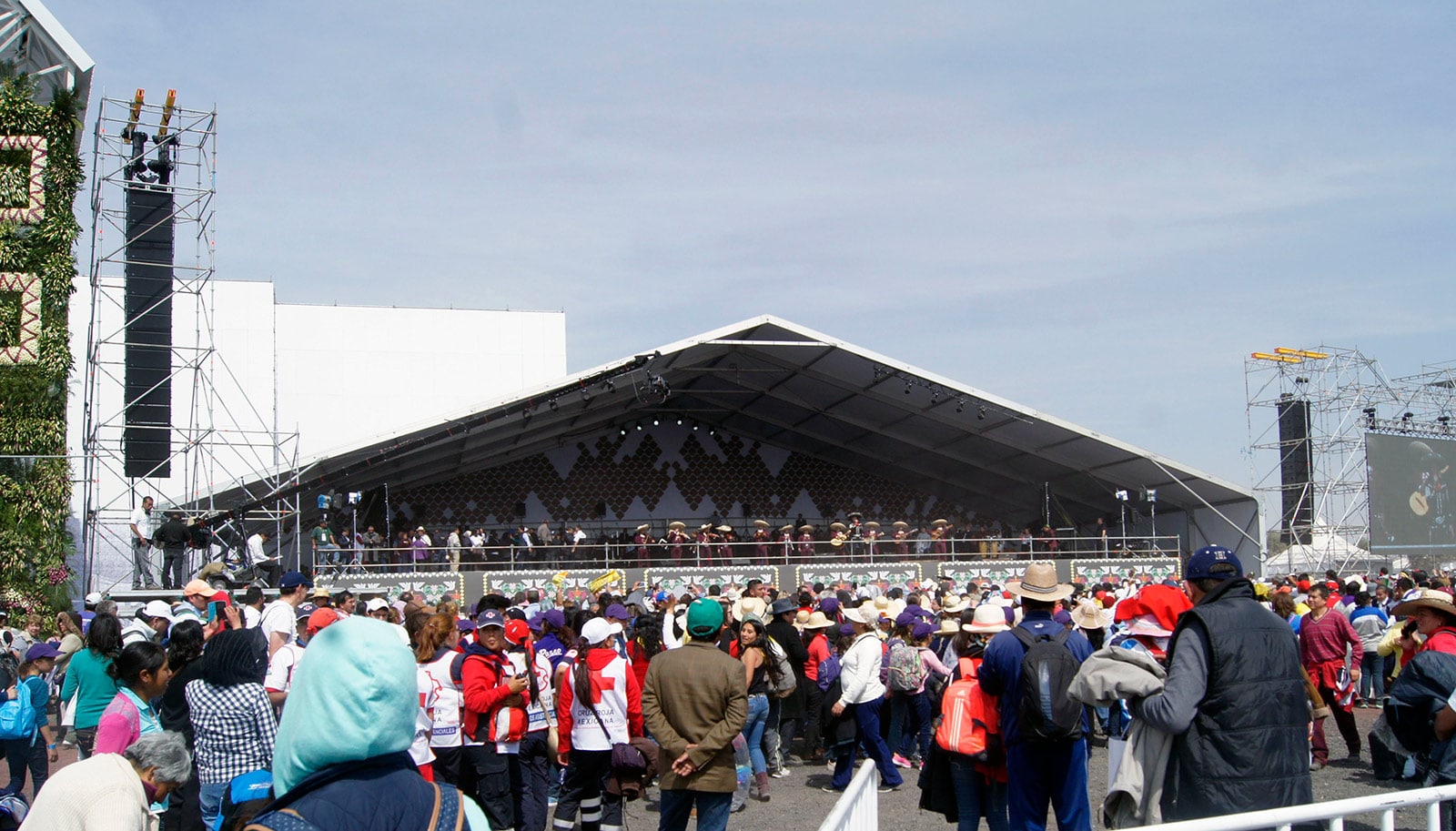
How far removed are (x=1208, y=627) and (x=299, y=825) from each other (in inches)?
107

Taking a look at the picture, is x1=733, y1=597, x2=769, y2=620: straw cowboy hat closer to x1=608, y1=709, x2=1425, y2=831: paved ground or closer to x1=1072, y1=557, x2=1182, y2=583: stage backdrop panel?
x1=608, y1=709, x2=1425, y2=831: paved ground

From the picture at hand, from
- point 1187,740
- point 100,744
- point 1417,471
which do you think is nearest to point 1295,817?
point 1187,740

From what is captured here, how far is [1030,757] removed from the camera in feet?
15.6

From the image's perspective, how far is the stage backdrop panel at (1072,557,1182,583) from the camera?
2144 cm

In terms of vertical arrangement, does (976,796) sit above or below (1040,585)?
below

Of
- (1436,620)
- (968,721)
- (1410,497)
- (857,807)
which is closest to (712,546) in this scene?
(1436,620)

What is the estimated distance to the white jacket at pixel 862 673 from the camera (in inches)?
328

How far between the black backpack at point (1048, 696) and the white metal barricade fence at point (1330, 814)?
146 cm

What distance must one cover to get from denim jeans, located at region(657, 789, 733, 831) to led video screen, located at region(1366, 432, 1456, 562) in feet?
82.5

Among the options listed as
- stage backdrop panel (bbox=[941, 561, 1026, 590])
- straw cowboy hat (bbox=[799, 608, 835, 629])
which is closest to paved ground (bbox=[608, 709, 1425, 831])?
straw cowboy hat (bbox=[799, 608, 835, 629])

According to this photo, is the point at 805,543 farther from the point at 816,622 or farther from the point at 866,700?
the point at 866,700

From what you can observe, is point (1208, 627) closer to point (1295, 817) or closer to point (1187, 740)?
point (1187, 740)

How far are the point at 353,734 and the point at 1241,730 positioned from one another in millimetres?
2679

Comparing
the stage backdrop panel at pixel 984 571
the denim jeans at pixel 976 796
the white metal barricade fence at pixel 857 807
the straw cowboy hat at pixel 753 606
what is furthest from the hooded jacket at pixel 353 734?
the stage backdrop panel at pixel 984 571
